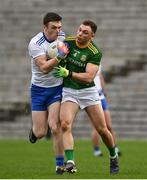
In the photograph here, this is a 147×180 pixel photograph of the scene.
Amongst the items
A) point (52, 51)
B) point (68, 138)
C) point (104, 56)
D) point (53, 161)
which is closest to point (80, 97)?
point (68, 138)

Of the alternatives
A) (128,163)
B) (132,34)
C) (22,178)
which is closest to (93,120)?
(22,178)

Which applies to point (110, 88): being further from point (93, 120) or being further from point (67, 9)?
point (93, 120)

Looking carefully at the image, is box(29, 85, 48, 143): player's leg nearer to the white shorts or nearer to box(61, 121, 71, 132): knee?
the white shorts

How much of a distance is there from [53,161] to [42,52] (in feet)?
13.7

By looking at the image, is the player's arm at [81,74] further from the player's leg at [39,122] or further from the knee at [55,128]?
the player's leg at [39,122]

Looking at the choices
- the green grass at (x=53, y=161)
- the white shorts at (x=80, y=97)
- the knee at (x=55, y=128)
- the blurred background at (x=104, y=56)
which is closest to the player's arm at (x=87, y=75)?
the white shorts at (x=80, y=97)

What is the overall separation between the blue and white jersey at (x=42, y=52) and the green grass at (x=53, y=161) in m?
1.38

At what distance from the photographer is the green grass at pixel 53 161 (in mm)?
15102

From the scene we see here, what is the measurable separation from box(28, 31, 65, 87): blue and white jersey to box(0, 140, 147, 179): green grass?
4.53 feet

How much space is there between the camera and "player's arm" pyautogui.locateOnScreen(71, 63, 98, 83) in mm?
15078

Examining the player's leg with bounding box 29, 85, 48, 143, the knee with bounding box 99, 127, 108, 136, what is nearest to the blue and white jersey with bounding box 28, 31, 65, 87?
the player's leg with bounding box 29, 85, 48, 143

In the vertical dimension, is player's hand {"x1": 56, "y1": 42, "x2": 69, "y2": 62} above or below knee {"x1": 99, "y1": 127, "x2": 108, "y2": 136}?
above

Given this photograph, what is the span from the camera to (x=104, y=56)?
31500 millimetres

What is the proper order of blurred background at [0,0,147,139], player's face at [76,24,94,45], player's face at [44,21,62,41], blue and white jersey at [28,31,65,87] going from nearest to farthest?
player's face at [76,24,94,45], player's face at [44,21,62,41], blue and white jersey at [28,31,65,87], blurred background at [0,0,147,139]
